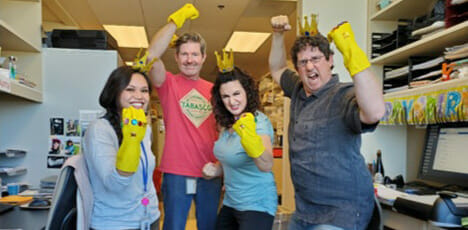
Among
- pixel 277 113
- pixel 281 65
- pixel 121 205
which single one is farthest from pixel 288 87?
pixel 277 113

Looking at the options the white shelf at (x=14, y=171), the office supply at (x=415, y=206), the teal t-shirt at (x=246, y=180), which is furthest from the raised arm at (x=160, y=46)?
the office supply at (x=415, y=206)

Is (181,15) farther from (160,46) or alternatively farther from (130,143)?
(130,143)

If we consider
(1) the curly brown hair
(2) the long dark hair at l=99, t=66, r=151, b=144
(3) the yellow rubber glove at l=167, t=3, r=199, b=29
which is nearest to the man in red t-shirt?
(3) the yellow rubber glove at l=167, t=3, r=199, b=29

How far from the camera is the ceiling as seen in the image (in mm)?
3648

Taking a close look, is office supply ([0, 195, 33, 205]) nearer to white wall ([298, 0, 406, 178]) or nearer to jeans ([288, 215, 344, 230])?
jeans ([288, 215, 344, 230])

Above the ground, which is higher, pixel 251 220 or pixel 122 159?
pixel 122 159

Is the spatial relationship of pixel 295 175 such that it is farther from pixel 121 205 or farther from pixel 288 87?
pixel 121 205

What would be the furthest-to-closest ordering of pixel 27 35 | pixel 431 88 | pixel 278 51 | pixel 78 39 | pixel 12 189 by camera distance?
pixel 78 39, pixel 27 35, pixel 12 189, pixel 431 88, pixel 278 51

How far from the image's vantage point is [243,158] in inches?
57.7

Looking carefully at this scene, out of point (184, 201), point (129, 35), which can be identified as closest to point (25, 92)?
point (184, 201)

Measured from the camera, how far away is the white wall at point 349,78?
2602 mm

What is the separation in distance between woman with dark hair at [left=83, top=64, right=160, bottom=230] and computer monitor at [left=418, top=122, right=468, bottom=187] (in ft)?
5.75

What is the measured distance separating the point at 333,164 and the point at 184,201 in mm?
862

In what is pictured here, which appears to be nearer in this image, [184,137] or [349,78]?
[184,137]
